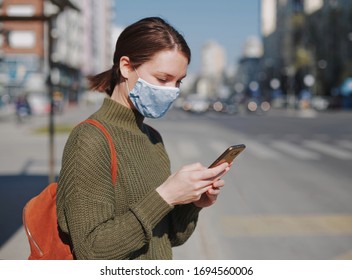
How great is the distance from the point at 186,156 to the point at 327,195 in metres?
6.38

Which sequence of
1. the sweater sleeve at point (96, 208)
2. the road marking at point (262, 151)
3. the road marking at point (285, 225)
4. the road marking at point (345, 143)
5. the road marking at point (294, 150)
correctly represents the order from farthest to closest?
the road marking at point (345, 143) < the road marking at point (262, 151) < the road marking at point (294, 150) < the road marking at point (285, 225) < the sweater sleeve at point (96, 208)

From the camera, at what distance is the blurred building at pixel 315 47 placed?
70062mm

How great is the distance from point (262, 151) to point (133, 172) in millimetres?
15667

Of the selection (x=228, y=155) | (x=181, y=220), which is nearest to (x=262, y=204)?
(x=181, y=220)

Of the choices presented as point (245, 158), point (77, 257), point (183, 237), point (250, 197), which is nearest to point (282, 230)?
point (250, 197)

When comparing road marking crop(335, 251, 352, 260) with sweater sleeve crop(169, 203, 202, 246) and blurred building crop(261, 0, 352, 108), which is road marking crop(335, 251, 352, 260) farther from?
blurred building crop(261, 0, 352, 108)

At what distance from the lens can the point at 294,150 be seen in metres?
17.5

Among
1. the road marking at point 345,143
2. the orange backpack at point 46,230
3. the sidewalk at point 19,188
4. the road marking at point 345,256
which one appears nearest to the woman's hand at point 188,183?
the orange backpack at point 46,230

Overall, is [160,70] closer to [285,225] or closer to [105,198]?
[105,198]

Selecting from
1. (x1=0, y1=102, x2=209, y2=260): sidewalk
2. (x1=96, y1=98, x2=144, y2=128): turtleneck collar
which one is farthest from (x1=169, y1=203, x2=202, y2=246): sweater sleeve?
(x1=0, y1=102, x2=209, y2=260): sidewalk

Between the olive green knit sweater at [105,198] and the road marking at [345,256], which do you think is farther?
the road marking at [345,256]

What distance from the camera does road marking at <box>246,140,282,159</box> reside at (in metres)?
15.9

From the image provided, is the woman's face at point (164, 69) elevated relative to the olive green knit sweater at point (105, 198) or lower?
elevated

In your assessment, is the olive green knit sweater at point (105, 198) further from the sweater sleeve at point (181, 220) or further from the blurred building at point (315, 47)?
the blurred building at point (315, 47)
